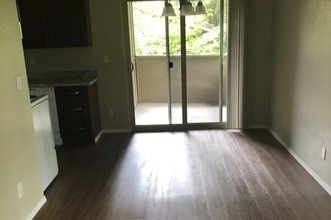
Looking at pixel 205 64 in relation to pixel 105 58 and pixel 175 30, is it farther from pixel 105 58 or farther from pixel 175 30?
pixel 105 58

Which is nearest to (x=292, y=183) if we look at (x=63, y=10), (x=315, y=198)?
(x=315, y=198)

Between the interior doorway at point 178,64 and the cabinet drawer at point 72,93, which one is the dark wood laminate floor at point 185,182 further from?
the cabinet drawer at point 72,93

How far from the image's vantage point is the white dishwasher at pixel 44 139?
3.12 meters

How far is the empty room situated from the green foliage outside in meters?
0.02

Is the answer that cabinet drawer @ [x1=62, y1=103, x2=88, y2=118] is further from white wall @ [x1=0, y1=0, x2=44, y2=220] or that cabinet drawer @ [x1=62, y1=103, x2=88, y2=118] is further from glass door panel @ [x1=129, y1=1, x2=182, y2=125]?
white wall @ [x1=0, y1=0, x2=44, y2=220]

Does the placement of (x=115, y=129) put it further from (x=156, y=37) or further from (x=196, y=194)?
(x=196, y=194)

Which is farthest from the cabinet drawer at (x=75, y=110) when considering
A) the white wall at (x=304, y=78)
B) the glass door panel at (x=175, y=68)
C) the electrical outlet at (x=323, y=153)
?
the electrical outlet at (x=323, y=153)

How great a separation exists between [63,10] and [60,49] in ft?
2.23

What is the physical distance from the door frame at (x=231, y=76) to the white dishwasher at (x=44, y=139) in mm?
1810

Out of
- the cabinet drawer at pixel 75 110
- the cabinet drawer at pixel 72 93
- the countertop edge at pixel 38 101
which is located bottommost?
the cabinet drawer at pixel 75 110

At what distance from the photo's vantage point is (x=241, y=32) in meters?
4.67

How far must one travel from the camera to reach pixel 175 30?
4820 mm

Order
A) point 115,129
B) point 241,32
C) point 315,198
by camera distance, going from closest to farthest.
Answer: point 315,198, point 241,32, point 115,129

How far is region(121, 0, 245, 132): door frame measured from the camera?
15.3 ft
